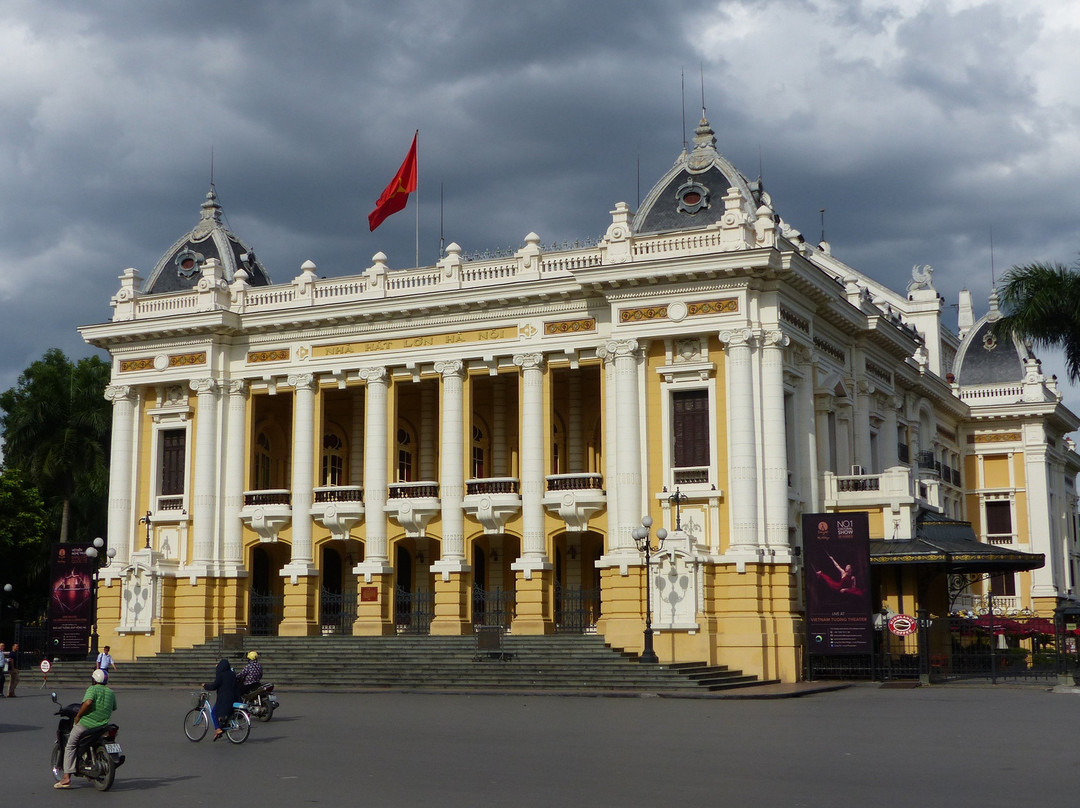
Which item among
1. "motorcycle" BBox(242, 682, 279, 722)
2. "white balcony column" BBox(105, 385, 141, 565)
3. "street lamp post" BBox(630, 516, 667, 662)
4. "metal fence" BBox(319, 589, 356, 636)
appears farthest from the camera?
"white balcony column" BBox(105, 385, 141, 565)

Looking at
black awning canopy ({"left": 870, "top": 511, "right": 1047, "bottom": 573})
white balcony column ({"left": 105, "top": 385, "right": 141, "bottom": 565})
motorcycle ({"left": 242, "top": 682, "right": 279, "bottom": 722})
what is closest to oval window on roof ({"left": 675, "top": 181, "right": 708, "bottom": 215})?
black awning canopy ({"left": 870, "top": 511, "right": 1047, "bottom": 573})

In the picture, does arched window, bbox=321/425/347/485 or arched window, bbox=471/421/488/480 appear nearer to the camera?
arched window, bbox=471/421/488/480

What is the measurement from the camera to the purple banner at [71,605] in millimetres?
42406

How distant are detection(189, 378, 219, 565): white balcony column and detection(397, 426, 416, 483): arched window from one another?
6962mm

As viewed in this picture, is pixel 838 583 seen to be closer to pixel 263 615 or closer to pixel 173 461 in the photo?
pixel 263 615

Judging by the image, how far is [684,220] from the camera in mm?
40438

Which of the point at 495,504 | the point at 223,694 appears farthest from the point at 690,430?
the point at 223,694

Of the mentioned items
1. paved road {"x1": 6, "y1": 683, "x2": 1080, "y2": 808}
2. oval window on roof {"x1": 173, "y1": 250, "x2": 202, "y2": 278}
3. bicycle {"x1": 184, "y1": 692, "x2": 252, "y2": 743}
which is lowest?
paved road {"x1": 6, "y1": 683, "x2": 1080, "y2": 808}

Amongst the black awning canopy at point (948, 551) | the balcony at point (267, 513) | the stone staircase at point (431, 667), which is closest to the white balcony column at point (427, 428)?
the balcony at point (267, 513)

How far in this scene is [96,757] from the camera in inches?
604

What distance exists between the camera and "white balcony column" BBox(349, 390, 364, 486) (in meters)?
48.0

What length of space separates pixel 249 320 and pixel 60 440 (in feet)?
69.8

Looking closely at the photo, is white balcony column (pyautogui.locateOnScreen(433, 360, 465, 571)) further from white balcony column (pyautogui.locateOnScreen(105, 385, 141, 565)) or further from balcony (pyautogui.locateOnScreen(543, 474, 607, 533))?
white balcony column (pyautogui.locateOnScreen(105, 385, 141, 565))

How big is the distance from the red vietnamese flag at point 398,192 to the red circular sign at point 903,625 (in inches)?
839
